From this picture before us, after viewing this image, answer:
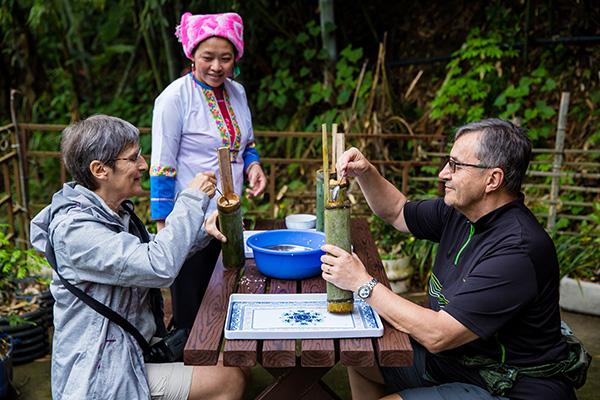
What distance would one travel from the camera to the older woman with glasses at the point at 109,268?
1608mm

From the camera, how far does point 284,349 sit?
1.46 m

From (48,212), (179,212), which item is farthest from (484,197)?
(48,212)

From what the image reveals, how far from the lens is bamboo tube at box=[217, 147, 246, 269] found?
180 centimetres

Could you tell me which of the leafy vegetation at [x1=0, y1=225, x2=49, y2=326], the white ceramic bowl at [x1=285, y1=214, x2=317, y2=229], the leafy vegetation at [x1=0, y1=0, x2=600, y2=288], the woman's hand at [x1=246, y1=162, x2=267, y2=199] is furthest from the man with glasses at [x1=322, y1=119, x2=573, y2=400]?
the leafy vegetation at [x1=0, y1=0, x2=600, y2=288]

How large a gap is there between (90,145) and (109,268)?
16.6 inches

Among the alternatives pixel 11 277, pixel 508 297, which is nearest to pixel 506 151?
pixel 508 297

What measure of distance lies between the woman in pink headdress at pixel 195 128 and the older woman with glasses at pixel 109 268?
0.45 metres

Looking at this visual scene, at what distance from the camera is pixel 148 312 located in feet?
6.14

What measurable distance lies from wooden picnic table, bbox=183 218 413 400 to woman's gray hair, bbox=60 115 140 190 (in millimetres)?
575

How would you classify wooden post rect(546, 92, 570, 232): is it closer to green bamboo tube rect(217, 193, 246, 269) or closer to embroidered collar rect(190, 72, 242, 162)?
embroidered collar rect(190, 72, 242, 162)

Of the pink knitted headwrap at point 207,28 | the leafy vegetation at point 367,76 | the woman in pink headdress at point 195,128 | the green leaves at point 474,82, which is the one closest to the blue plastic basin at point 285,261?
the woman in pink headdress at point 195,128

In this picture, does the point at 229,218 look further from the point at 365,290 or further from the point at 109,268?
the point at 365,290

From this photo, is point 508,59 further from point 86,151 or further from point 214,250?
point 86,151

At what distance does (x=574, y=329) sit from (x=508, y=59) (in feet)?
9.96
